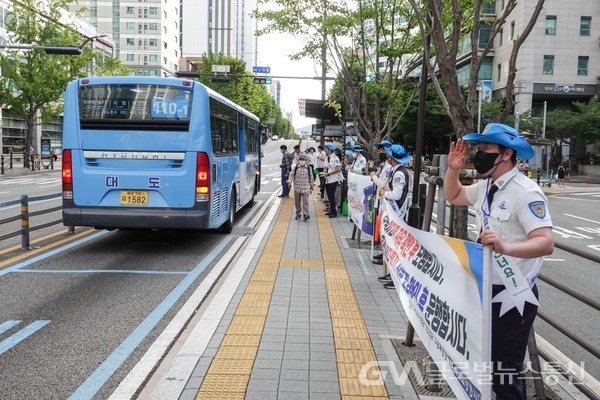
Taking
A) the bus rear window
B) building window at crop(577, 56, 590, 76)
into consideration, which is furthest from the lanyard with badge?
building window at crop(577, 56, 590, 76)

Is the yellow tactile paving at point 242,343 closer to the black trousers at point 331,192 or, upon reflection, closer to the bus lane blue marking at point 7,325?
the bus lane blue marking at point 7,325

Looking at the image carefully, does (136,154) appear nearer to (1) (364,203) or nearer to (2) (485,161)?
(1) (364,203)

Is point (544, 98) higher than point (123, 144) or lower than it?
higher

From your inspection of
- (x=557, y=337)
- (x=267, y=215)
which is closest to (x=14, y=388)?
(x=557, y=337)

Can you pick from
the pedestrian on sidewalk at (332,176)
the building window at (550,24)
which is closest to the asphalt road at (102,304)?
the pedestrian on sidewalk at (332,176)

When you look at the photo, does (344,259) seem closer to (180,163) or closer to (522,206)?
(180,163)

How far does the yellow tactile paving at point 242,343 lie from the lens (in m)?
4.01

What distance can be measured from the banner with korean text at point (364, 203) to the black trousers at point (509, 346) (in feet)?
19.6

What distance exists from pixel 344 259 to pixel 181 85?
13.1 feet

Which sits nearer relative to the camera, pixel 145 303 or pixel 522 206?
pixel 522 206

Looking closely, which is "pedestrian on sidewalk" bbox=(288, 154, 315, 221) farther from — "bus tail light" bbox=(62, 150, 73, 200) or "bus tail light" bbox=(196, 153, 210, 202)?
"bus tail light" bbox=(62, 150, 73, 200)

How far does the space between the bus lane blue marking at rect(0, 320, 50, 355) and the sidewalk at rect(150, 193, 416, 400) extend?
1.74m

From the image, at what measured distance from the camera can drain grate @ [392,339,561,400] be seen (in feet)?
13.1

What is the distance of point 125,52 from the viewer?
307 feet
